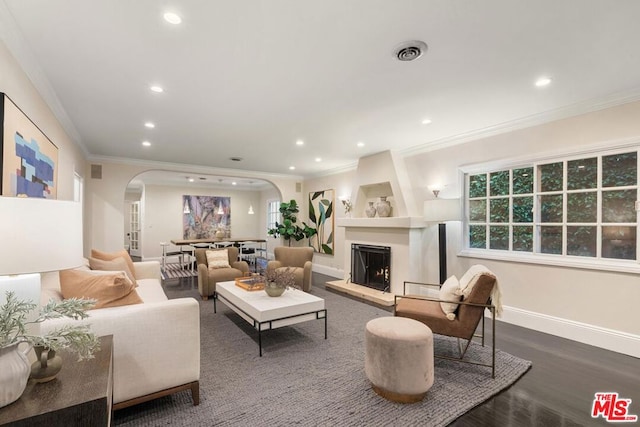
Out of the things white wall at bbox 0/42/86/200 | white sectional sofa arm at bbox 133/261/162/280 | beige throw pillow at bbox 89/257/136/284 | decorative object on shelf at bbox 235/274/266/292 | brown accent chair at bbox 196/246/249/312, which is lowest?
brown accent chair at bbox 196/246/249/312

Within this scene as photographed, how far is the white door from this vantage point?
32.6ft

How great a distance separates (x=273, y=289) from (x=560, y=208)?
139 inches

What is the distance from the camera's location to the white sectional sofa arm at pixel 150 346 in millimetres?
1851

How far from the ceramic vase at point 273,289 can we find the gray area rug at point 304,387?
1.55 ft

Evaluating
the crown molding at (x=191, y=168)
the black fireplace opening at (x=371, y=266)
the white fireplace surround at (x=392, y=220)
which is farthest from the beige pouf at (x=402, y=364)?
the crown molding at (x=191, y=168)

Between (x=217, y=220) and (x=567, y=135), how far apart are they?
949 cm

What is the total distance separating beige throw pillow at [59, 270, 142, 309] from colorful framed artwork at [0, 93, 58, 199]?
28.7 inches

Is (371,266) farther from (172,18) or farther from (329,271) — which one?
(172,18)

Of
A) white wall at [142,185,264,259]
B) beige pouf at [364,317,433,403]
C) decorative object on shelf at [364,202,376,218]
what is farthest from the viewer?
white wall at [142,185,264,259]

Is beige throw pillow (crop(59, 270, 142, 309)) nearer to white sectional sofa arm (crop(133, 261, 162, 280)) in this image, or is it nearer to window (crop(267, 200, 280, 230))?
white sectional sofa arm (crop(133, 261, 162, 280))

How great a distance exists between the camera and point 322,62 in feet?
7.47

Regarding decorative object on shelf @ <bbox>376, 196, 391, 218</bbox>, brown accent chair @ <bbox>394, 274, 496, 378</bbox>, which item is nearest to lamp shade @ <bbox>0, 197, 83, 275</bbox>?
brown accent chair @ <bbox>394, 274, 496, 378</bbox>

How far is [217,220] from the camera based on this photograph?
1021cm

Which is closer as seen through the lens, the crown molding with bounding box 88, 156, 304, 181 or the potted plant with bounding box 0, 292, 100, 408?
the potted plant with bounding box 0, 292, 100, 408
